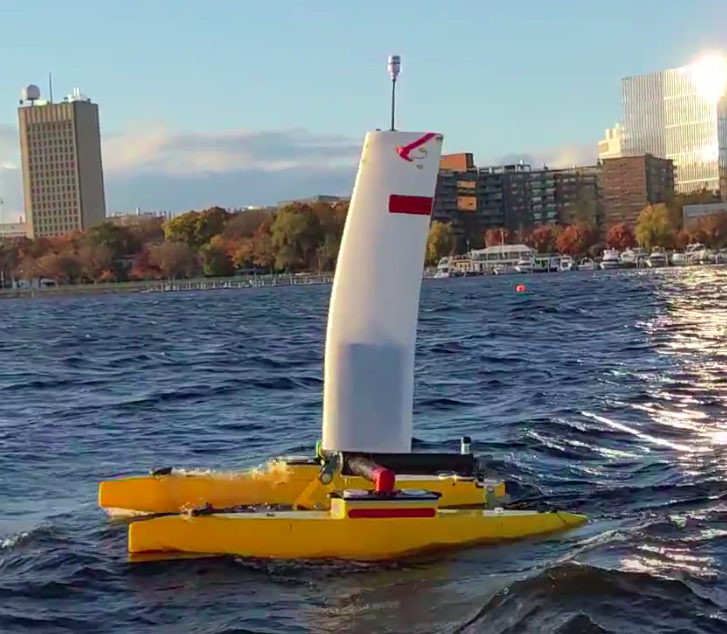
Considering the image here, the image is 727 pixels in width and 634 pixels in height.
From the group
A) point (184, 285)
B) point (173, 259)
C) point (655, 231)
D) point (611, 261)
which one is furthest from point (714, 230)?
point (173, 259)

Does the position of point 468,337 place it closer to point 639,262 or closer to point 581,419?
point 581,419

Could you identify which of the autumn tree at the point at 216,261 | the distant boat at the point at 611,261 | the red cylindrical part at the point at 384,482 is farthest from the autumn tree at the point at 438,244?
the red cylindrical part at the point at 384,482

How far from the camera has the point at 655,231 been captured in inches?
7500

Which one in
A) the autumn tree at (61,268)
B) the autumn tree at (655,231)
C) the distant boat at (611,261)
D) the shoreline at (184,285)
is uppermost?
the autumn tree at (655,231)

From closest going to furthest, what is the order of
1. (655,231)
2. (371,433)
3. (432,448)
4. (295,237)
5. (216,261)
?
(371,433), (432,448), (295,237), (216,261), (655,231)

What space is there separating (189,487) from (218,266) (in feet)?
571

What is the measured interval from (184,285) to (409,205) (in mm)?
173444

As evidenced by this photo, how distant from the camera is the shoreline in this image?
17862 cm

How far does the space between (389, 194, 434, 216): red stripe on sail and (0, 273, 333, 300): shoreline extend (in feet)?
529

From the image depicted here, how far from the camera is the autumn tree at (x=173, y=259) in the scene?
186125 mm

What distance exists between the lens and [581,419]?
22312 millimetres

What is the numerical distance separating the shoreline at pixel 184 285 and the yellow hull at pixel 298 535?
162 metres

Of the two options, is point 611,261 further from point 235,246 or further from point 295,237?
point 235,246

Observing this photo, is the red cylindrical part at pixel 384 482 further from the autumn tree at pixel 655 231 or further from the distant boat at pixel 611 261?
the autumn tree at pixel 655 231
